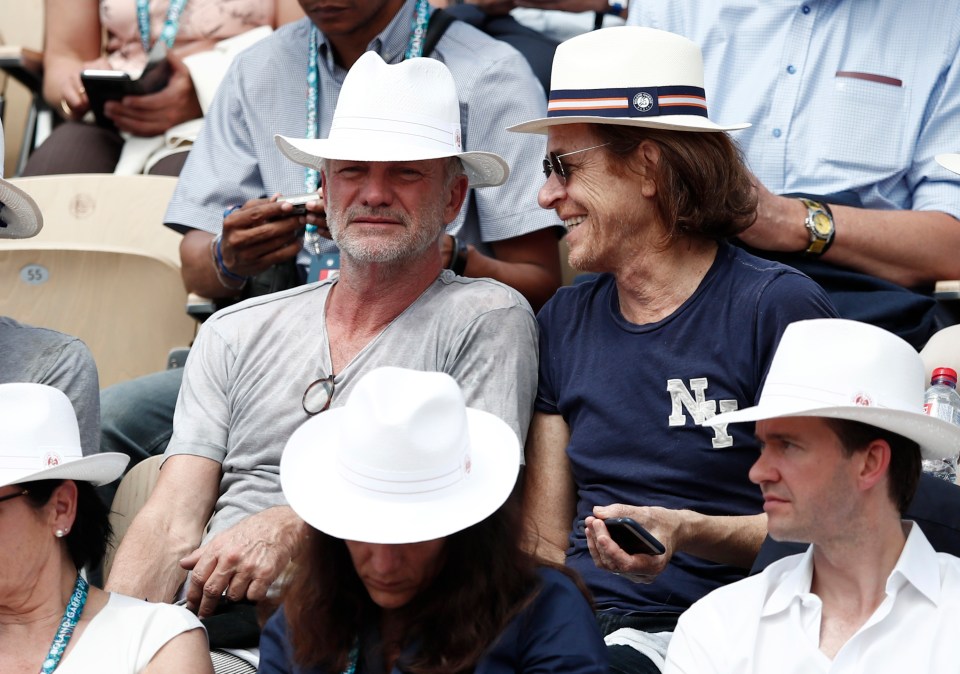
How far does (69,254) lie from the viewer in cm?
409

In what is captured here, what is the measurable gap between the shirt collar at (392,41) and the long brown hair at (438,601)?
2096 mm

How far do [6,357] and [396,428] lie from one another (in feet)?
4.74

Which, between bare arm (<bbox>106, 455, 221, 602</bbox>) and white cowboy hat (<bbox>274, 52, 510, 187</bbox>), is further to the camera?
white cowboy hat (<bbox>274, 52, 510, 187</bbox>)

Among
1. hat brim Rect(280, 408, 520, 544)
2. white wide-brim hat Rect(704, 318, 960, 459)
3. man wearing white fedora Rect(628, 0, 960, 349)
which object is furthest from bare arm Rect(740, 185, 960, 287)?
hat brim Rect(280, 408, 520, 544)

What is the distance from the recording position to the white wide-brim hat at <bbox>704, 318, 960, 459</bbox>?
2131mm

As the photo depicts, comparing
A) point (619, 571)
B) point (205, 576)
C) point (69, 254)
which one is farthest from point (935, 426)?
point (69, 254)

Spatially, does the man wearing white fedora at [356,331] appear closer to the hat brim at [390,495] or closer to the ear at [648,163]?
the ear at [648,163]

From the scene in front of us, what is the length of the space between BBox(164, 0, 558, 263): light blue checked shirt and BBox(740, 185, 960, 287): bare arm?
698 millimetres

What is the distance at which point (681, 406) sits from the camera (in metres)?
2.80

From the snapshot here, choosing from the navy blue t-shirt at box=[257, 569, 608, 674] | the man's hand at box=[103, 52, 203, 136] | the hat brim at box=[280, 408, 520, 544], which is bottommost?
the man's hand at box=[103, 52, 203, 136]

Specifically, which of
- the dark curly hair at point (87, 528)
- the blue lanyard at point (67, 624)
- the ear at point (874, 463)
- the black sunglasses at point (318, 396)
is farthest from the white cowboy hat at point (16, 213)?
the ear at point (874, 463)

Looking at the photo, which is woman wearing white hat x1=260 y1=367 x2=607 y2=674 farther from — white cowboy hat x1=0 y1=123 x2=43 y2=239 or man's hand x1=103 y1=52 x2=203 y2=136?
man's hand x1=103 y1=52 x2=203 y2=136

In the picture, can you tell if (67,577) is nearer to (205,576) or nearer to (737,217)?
(205,576)

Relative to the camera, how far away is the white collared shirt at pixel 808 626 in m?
2.10
